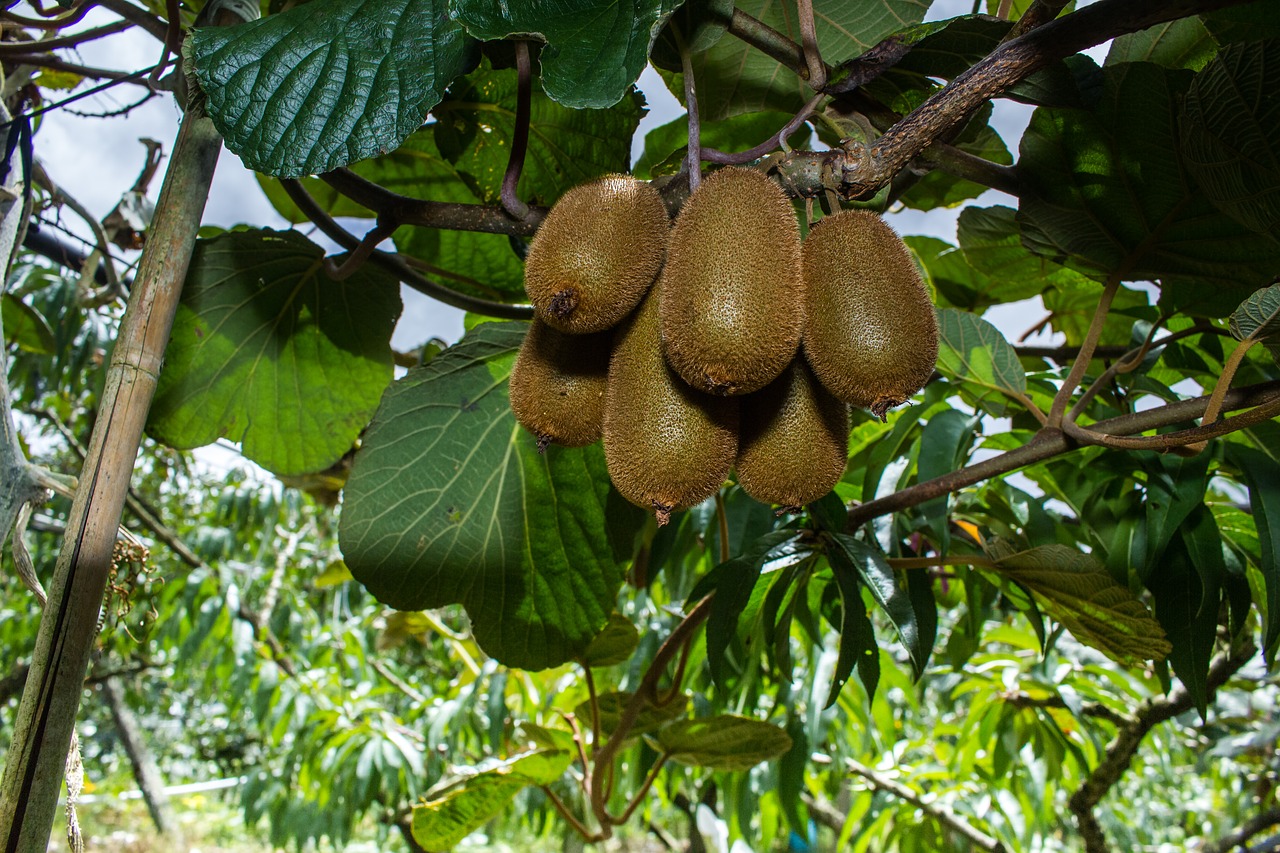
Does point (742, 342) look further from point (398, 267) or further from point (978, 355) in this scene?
point (398, 267)

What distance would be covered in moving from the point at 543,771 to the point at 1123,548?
0.92 metres

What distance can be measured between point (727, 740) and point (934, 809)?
1.30m

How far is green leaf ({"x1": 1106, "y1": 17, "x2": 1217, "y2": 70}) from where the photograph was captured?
0.90 meters

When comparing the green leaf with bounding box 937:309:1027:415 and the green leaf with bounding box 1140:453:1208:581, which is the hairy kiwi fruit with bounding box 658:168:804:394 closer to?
the green leaf with bounding box 937:309:1027:415

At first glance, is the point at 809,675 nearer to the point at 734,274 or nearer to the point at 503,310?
the point at 503,310

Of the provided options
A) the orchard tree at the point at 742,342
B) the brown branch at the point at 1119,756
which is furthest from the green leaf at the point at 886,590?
the brown branch at the point at 1119,756

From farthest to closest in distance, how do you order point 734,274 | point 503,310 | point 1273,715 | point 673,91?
1. point 1273,715
2. point 503,310
3. point 673,91
4. point 734,274

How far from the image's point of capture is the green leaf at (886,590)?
940 mm

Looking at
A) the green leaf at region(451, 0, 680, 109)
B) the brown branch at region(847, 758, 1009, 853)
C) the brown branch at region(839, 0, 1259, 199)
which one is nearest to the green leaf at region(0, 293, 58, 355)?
the green leaf at region(451, 0, 680, 109)

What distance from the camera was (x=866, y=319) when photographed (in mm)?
644

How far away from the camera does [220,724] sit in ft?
30.9

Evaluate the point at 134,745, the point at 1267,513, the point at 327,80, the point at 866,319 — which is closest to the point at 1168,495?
the point at 1267,513

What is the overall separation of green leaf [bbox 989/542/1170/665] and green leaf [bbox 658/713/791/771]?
50 cm

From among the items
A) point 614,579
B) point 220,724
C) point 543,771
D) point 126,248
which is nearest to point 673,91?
point 614,579
